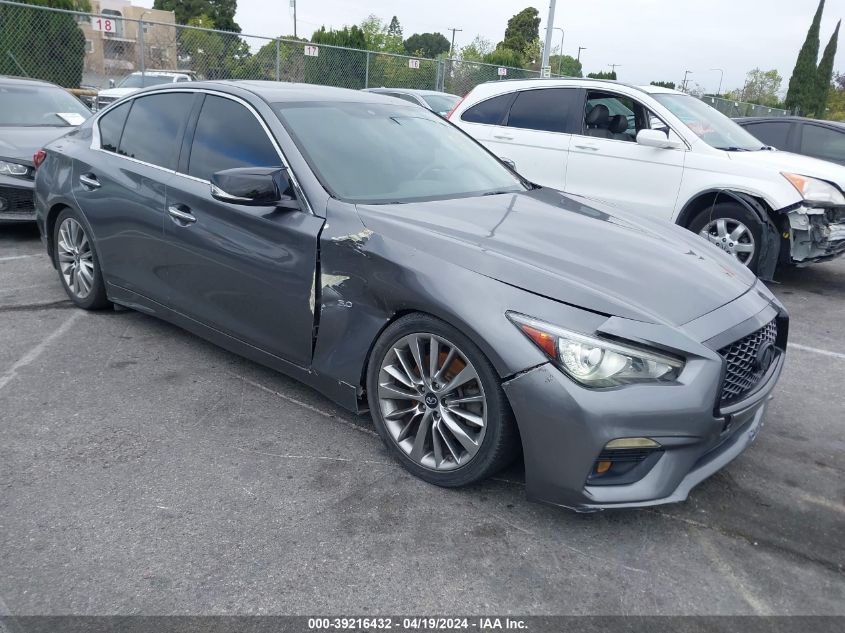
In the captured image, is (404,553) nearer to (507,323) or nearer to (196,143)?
(507,323)

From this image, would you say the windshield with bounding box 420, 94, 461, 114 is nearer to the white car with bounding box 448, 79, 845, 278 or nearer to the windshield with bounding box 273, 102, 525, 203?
the white car with bounding box 448, 79, 845, 278

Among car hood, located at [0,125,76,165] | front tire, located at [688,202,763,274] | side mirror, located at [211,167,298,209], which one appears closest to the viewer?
side mirror, located at [211,167,298,209]

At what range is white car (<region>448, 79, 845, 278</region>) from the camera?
21.0 feet

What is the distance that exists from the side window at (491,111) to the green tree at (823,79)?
43015mm

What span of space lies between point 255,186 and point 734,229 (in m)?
4.82

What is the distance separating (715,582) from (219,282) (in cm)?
267

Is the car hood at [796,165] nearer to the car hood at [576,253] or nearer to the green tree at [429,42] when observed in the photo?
the car hood at [576,253]

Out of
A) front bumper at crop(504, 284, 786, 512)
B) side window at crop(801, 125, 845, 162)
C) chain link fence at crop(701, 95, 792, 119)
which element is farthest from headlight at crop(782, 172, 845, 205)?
chain link fence at crop(701, 95, 792, 119)

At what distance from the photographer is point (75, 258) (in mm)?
5000

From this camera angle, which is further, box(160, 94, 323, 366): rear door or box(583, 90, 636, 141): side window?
box(583, 90, 636, 141): side window

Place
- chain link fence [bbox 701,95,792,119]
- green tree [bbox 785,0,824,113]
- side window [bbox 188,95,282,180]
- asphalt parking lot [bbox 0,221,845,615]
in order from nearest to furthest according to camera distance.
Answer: asphalt parking lot [bbox 0,221,845,615], side window [bbox 188,95,282,180], chain link fence [bbox 701,95,792,119], green tree [bbox 785,0,824,113]

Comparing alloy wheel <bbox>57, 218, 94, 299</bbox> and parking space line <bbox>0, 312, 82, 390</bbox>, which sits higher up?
alloy wheel <bbox>57, 218, 94, 299</bbox>

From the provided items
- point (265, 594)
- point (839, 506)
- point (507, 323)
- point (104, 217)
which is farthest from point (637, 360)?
point (104, 217)

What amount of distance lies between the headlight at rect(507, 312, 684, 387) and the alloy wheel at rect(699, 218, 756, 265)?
435cm
